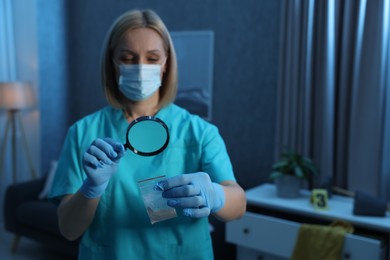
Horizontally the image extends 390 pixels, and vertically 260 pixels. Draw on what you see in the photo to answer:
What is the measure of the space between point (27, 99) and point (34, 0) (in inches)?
35.0

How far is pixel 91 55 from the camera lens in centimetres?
378

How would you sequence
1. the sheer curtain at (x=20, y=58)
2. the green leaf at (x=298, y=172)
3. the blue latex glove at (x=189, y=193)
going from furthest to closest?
the sheer curtain at (x=20, y=58) → the green leaf at (x=298, y=172) → the blue latex glove at (x=189, y=193)

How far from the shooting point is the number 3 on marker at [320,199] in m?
2.06

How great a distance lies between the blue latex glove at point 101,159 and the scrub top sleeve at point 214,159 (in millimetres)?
273

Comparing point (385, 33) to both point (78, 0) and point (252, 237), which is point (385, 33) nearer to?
point (252, 237)

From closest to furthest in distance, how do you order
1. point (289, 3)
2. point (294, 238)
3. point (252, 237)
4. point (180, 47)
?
point (294, 238)
point (252, 237)
point (289, 3)
point (180, 47)

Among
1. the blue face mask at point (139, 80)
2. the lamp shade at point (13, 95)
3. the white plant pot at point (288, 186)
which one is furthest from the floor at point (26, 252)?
the blue face mask at point (139, 80)

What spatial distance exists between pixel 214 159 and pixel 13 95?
2766 mm

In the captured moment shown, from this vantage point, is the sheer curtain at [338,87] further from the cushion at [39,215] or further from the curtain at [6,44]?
the curtain at [6,44]

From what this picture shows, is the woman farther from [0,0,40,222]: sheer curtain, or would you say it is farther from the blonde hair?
[0,0,40,222]: sheer curtain

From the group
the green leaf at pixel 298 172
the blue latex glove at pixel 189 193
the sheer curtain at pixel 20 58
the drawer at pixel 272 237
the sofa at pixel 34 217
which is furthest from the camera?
the sheer curtain at pixel 20 58

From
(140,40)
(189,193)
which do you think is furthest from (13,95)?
(189,193)

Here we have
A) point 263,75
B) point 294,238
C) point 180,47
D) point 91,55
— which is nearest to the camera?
point 294,238

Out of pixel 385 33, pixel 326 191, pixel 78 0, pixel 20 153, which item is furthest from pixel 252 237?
pixel 78 0
